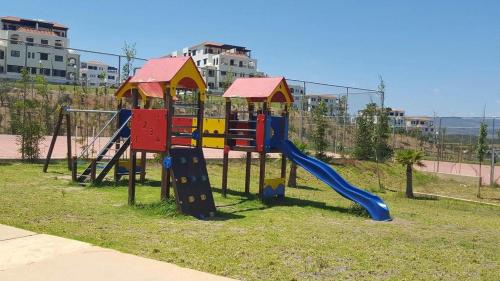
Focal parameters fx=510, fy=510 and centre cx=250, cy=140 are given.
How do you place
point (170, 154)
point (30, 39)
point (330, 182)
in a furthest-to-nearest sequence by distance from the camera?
1. point (30, 39)
2. point (330, 182)
3. point (170, 154)

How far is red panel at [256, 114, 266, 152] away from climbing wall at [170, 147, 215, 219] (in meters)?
2.35

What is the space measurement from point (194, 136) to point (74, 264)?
6173mm

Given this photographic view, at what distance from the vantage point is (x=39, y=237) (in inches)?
275

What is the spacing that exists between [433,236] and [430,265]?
2535mm

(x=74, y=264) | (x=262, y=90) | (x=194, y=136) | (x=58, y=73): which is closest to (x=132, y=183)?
(x=194, y=136)

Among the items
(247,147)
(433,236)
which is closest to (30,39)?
(247,147)

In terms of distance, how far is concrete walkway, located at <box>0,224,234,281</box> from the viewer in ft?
17.6

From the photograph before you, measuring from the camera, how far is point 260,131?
13016mm

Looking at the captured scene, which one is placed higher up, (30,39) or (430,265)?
(30,39)

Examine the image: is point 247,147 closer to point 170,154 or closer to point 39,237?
point 170,154

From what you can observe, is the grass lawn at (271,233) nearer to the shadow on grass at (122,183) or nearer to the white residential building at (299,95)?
the shadow on grass at (122,183)

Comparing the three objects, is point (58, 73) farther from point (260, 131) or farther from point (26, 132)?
point (260, 131)

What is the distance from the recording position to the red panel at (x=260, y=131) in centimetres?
1294

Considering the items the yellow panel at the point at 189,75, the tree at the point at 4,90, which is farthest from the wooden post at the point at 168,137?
the tree at the point at 4,90
